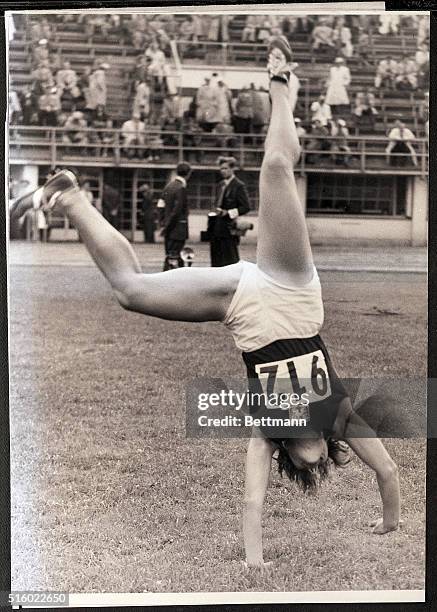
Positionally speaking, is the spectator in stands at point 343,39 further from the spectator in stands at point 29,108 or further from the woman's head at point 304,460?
the woman's head at point 304,460

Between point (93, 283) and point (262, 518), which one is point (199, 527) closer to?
point (262, 518)

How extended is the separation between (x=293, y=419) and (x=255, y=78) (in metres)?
1.13

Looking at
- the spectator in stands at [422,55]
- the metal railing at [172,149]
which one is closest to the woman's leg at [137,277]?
the metal railing at [172,149]

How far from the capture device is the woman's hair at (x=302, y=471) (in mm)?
2840

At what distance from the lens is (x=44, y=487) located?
284 cm

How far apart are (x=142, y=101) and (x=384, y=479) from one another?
4.93ft

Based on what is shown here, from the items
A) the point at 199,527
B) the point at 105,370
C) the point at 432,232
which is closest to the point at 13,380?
the point at 105,370

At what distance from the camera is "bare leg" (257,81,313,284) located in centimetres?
274

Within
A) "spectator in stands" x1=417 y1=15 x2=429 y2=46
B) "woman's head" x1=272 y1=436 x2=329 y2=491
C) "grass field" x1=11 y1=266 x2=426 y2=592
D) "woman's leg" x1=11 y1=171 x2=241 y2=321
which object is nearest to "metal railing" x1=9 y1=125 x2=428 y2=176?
"woman's leg" x1=11 y1=171 x2=241 y2=321

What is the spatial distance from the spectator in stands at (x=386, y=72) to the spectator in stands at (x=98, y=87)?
88 cm

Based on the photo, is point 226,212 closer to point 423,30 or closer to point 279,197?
point 279,197

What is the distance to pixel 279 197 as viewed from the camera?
2748mm

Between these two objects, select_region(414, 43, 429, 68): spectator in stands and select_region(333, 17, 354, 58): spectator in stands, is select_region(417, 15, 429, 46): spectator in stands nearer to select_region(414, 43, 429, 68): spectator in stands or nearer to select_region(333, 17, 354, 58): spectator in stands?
select_region(414, 43, 429, 68): spectator in stands

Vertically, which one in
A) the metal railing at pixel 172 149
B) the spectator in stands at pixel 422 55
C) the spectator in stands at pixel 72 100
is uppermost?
the spectator in stands at pixel 422 55
